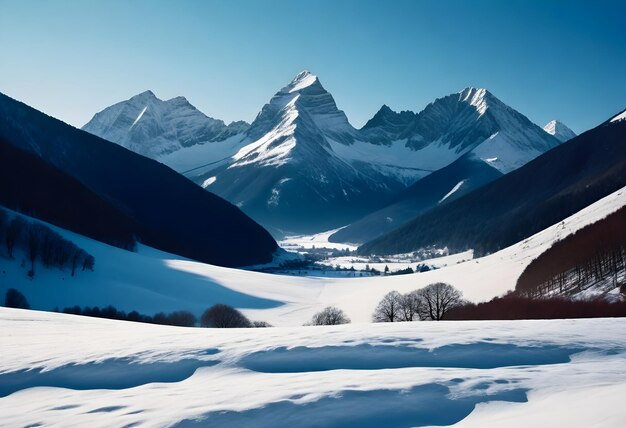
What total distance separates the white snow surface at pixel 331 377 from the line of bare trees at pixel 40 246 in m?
67.7

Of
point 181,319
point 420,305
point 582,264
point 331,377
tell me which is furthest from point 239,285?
point 331,377

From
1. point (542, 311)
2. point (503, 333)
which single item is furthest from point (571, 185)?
point (503, 333)

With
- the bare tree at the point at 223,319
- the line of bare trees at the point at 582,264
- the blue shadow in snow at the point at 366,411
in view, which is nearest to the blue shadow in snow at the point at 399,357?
the blue shadow in snow at the point at 366,411

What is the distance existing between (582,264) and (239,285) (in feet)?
202

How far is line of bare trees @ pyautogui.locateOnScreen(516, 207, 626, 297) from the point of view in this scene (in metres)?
56.2

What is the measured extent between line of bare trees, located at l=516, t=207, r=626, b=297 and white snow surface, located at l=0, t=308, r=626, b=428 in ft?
129

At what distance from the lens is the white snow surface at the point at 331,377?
11.9 m

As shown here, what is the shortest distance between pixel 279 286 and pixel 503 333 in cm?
9060

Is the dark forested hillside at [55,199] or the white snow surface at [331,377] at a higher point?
the dark forested hillside at [55,199]

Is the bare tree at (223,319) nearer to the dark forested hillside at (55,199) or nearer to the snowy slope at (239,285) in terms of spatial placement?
the snowy slope at (239,285)

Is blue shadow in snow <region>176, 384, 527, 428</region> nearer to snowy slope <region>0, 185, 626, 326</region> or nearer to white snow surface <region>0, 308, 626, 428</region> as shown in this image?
white snow surface <region>0, 308, 626, 428</region>

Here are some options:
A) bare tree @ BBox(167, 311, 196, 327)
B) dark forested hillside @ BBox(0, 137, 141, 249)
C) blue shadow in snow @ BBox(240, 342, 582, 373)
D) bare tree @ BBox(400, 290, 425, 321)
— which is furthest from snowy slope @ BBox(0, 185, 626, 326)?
blue shadow in snow @ BBox(240, 342, 582, 373)

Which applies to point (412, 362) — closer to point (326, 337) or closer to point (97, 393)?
point (326, 337)

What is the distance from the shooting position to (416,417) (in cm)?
1188
